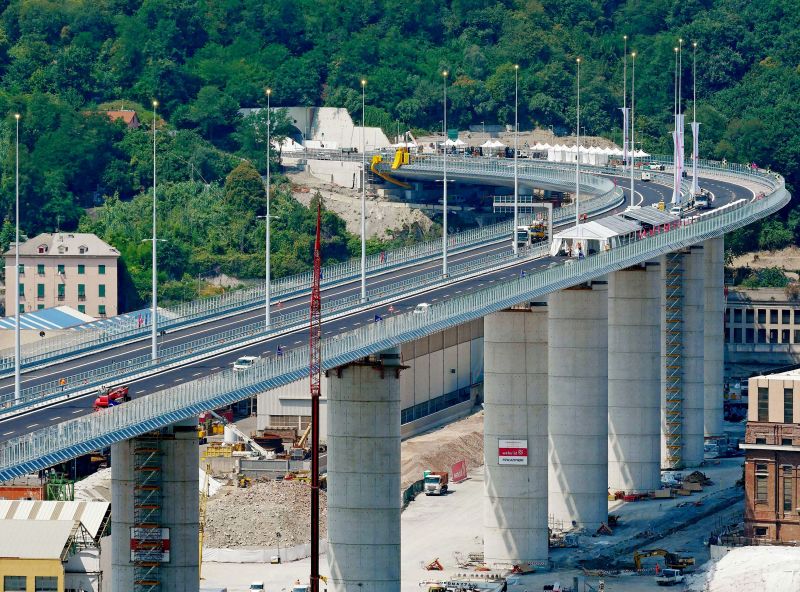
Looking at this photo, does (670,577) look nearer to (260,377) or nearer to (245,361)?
(245,361)

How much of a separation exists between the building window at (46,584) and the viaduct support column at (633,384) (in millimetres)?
61960

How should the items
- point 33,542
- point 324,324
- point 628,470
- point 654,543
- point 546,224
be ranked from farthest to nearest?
1. point 546,224
2. point 628,470
3. point 654,543
4. point 324,324
5. point 33,542

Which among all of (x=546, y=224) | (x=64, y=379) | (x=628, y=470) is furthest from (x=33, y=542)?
(x=546, y=224)

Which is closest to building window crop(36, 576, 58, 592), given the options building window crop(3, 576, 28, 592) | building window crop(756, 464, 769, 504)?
building window crop(3, 576, 28, 592)

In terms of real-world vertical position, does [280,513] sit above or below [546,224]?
below

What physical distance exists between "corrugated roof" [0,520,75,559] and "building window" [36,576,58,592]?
1009 millimetres

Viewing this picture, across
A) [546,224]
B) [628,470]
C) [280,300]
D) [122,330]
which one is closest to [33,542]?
[122,330]

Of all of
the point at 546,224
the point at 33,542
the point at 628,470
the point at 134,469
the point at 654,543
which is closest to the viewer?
the point at 134,469

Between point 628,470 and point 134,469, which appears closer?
point 134,469

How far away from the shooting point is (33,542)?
12988cm

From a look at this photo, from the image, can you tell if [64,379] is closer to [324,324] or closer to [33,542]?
[33,542]

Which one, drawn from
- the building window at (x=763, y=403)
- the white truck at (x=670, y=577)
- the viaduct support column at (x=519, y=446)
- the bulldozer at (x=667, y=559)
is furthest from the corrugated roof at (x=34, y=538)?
the building window at (x=763, y=403)

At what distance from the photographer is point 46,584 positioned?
12912 centimetres

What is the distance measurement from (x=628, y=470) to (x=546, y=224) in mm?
23632
